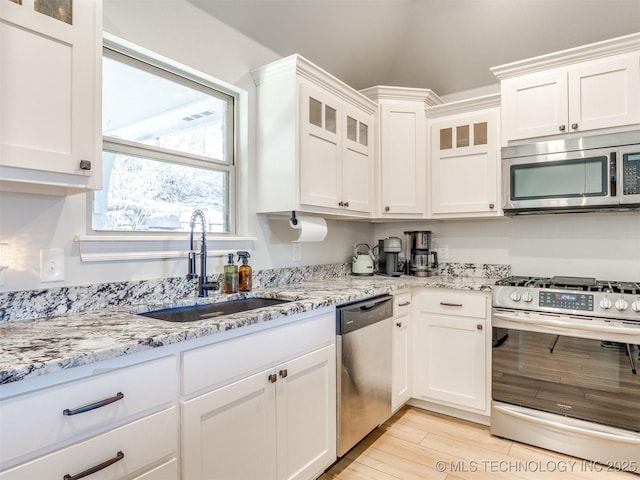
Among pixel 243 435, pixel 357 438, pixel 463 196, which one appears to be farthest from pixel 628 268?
pixel 243 435

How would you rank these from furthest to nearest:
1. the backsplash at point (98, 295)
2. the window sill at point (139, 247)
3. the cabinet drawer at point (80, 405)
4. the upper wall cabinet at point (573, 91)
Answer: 1. the upper wall cabinet at point (573, 91)
2. the window sill at point (139, 247)
3. the backsplash at point (98, 295)
4. the cabinet drawer at point (80, 405)

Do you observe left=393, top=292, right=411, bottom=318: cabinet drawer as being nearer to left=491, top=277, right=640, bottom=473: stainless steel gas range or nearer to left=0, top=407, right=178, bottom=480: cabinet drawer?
left=491, top=277, right=640, bottom=473: stainless steel gas range

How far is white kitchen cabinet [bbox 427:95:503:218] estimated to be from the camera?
8.98 ft

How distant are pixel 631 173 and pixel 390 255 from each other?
1.58 meters

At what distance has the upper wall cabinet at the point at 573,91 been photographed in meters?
2.23

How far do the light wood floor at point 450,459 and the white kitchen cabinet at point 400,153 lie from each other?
1.51 m

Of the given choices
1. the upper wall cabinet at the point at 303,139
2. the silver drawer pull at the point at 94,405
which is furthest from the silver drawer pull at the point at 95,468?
the upper wall cabinet at the point at 303,139

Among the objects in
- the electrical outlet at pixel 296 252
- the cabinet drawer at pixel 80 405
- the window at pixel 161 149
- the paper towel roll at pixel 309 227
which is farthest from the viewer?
the electrical outlet at pixel 296 252

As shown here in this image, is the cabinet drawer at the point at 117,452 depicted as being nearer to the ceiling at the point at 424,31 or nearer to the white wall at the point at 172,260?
the white wall at the point at 172,260

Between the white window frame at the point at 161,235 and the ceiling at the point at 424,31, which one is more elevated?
the ceiling at the point at 424,31

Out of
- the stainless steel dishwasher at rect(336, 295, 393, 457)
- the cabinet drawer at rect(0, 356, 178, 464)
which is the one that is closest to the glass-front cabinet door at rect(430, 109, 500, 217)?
the stainless steel dishwasher at rect(336, 295, 393, 457)

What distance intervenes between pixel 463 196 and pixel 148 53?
7.16 feet

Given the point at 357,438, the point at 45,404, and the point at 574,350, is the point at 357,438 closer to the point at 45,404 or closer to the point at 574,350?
the point at 574,350

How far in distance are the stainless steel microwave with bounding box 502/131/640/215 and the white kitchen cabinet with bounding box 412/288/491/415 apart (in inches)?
27.7
